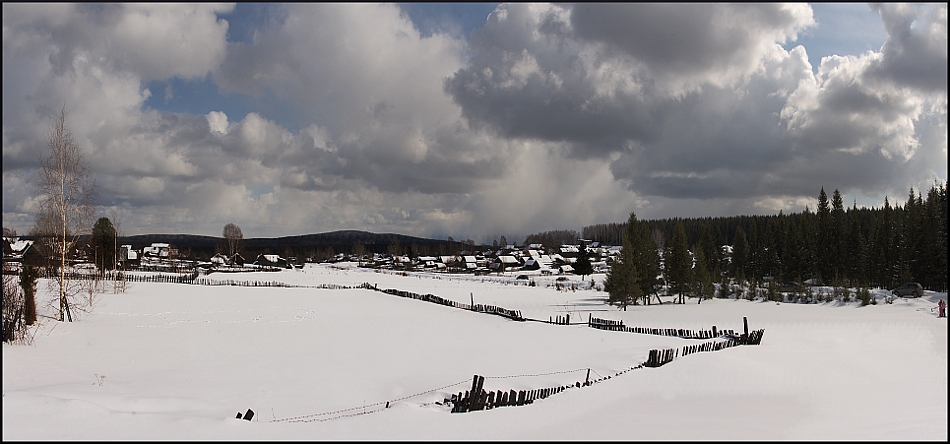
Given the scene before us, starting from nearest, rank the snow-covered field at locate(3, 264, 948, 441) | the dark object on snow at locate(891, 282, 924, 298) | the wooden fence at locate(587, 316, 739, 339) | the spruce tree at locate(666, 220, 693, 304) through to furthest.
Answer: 1. the snow-covered field at locate(3, 264, 948, 441)
2. the wooden fence at locate(587, 316, 739, 339)
3. the dark object on snow at locate(891, 282, 924, 298)
4. the spruce tree at locate(666, 220, 693, 304)

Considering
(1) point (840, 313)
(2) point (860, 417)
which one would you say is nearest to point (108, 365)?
(2) point (860, 417)

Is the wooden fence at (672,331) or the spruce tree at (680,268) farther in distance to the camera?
the spruce tree at (680,268)

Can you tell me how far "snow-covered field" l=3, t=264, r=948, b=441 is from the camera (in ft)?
30.4

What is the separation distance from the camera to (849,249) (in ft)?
201

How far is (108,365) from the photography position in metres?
16.4

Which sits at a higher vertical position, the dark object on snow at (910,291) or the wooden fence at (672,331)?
the dark object on snow at (910,291)

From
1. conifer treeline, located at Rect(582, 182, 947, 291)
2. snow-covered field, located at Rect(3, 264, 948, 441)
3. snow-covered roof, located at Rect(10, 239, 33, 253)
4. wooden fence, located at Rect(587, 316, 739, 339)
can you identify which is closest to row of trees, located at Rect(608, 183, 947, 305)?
conifer treeline, located at Rect(582, 182, 947, 291)

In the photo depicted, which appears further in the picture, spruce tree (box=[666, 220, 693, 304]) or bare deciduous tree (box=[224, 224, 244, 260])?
bare deciduous tree (box=[224, 224, 244, 260])

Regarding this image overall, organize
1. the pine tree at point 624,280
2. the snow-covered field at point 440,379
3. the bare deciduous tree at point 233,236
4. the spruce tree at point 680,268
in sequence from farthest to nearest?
the bare deciduous tree at point 233,236 → the spruce tree at point 680,268 → the pine tree at point 624,280 → the snow-covered field at point 440,379

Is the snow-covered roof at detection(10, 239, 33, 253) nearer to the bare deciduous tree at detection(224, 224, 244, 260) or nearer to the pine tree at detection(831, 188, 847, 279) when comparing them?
the bare deciduous tree at detection(224, 224, 244, 260)

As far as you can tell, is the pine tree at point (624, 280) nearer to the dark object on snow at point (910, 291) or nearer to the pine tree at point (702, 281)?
the pine tree at point (702, 281)

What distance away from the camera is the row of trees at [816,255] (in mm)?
46375

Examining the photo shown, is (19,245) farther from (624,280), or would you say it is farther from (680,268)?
(680,268)

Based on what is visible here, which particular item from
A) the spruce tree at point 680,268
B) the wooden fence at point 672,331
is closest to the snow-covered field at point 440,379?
the wooden fence at point 672,331
